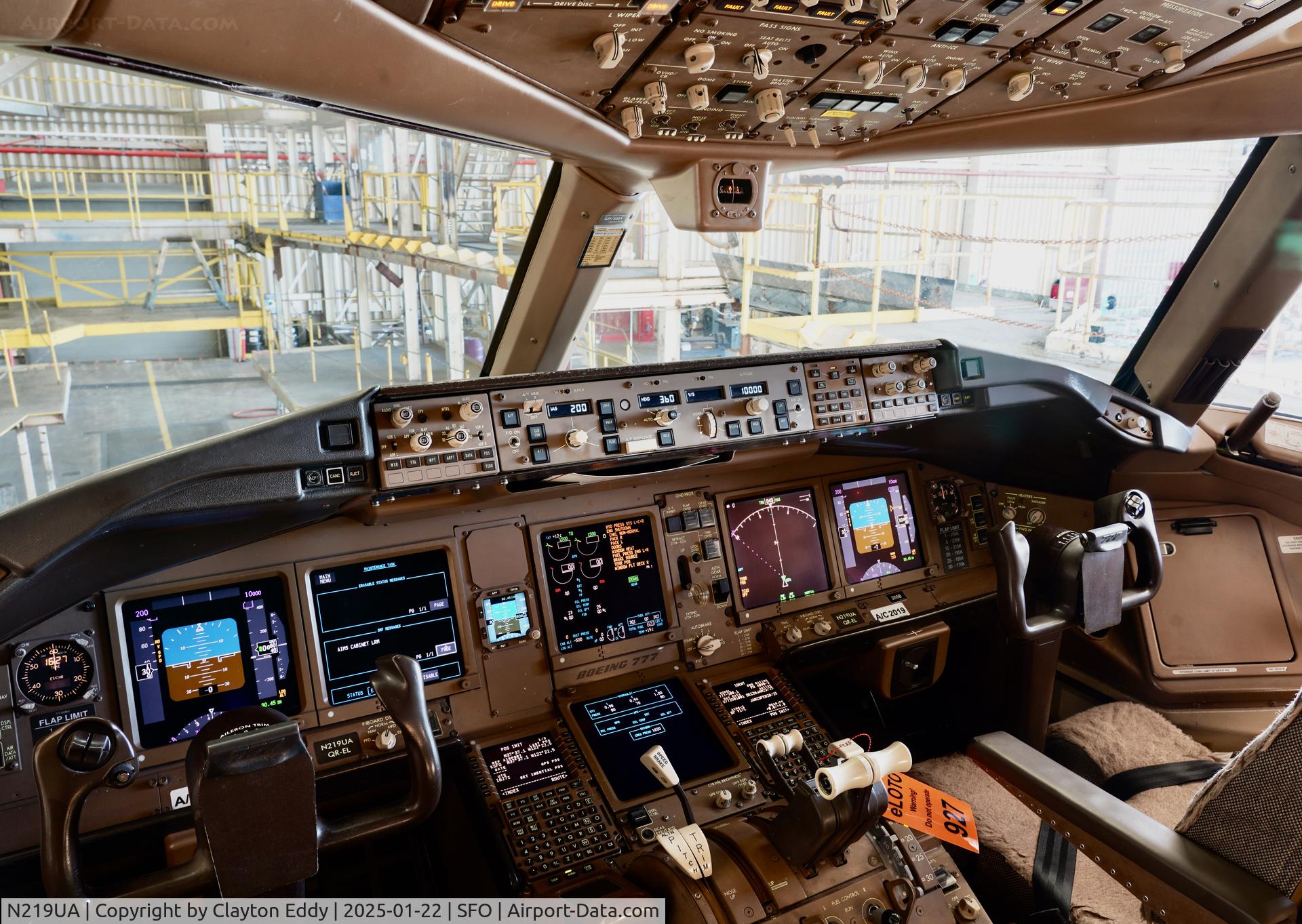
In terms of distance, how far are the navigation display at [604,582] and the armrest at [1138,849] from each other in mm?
980

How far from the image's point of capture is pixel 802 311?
337cm

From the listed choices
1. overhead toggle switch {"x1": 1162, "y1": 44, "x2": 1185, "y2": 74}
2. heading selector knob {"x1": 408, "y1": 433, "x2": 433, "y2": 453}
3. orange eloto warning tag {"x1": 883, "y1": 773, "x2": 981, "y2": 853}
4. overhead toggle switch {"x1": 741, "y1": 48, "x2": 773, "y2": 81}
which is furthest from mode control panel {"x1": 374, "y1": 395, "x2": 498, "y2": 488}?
overhead toggle switch {"x1": 1162, "y1": 44, "x2": 1185, "y2": 74}

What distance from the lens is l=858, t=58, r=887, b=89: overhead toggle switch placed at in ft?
5.64

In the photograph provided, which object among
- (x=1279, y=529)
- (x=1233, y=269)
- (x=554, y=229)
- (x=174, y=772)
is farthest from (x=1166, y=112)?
(x=174, y=772)

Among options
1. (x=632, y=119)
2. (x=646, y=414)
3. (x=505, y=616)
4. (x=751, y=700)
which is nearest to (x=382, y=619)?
(x=505, y=616)

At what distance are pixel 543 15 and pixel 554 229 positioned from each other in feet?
3.37

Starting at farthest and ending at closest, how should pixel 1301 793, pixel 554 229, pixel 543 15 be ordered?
pixel 554 229 < pixel 543 15 < pixel 1301 793

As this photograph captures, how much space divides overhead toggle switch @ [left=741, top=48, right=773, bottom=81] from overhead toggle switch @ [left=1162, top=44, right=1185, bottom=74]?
82cm

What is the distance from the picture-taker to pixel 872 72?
1733 millimetres

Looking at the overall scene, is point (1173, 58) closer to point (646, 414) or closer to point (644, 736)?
point (646, 414)

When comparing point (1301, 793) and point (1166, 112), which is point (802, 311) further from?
point (1301, 793)

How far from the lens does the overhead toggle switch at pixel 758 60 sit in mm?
1600

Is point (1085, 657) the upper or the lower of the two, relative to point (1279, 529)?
lower

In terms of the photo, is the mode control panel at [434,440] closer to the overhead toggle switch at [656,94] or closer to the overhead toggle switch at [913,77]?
the overhead toggle switch at [656,94]
